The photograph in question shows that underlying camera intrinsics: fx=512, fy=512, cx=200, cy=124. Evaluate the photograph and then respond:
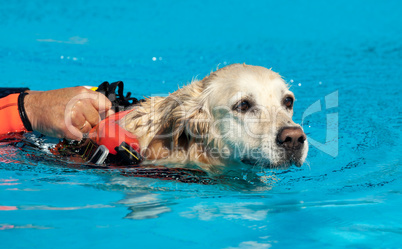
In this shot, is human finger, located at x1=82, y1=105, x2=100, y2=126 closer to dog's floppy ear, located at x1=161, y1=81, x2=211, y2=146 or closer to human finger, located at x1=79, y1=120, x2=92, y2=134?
human finger, located at x1=79, y1=120, x2=92, y2=134

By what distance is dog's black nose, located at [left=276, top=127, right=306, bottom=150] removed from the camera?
15.0 ft

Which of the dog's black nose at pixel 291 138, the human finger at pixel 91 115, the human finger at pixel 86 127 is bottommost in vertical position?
→ the dog's black nose at pixel 291 138

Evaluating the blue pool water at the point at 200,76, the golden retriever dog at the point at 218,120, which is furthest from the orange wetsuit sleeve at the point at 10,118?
the golden retriever dog at the point at 218,120

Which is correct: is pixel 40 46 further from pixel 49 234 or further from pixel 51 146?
pixel 49 234

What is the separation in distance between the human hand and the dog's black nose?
2157 mm

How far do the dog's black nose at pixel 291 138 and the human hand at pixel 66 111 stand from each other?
2157mm

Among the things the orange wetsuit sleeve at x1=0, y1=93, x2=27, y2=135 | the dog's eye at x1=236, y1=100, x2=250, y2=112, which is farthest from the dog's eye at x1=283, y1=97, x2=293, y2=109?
the orange wetsuit sleeve at x1=0, y1=93, x2=27, y2=135

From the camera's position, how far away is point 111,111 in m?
5.86

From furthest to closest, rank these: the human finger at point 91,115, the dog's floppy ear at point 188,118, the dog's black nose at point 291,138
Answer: the human finger at point 91,115 → the dog's floppy ear at point 188,118 → the dog's black nose at point 291,138

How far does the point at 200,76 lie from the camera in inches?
432

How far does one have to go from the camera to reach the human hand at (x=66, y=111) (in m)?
5.48

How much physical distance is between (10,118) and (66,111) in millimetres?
740

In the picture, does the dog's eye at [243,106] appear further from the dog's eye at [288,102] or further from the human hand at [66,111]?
the human hand at [66,111]

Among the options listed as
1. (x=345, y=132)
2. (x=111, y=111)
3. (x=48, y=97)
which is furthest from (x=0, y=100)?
(x=345, y=132)
